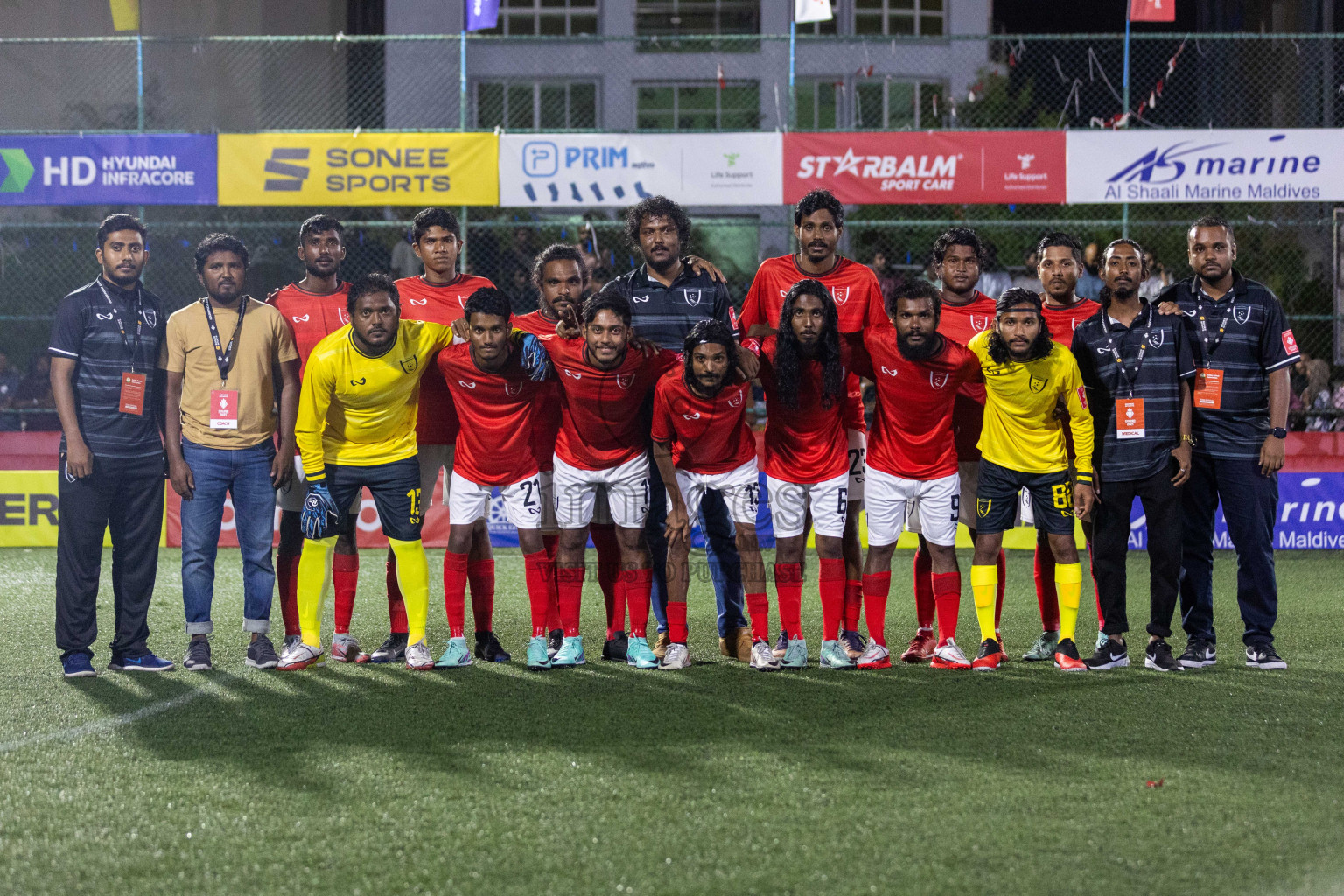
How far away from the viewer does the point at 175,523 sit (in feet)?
37.1

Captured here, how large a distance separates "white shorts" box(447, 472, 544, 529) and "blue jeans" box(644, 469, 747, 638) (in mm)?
592

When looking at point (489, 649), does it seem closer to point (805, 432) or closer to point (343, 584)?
→ point (343, 584)

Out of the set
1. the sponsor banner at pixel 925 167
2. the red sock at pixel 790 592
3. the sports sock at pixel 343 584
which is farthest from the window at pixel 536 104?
the red sock at pixel 790 592

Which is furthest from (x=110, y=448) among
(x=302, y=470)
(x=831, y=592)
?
(x=831, y=592)

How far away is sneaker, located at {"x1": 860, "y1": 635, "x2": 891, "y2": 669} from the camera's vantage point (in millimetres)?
5906

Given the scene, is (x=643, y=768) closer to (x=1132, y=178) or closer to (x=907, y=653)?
(x=907, y=653)

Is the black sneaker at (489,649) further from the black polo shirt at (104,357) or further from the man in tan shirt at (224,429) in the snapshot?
the black polo shirt at (104,357)

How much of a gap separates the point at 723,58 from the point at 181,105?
8862 millimetres

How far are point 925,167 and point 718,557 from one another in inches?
277

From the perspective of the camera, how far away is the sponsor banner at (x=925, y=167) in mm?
12227

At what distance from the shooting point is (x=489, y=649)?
6273mm

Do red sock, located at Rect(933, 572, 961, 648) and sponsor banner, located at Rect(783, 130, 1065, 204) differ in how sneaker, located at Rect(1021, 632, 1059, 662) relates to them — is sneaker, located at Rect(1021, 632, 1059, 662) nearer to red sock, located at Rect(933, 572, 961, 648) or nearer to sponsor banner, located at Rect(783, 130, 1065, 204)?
red sock, located at Rect(933, 572, 961, 648)

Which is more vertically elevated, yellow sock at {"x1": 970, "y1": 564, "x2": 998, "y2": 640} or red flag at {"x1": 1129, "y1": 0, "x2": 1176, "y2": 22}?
red flag at {"x1": 1129, "y1": 0, "x2": 1176, "y2": 22}

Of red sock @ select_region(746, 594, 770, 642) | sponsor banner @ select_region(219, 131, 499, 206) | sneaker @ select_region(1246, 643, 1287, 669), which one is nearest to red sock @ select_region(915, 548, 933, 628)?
red sock @ select_region(746, 594, 770, 642)
